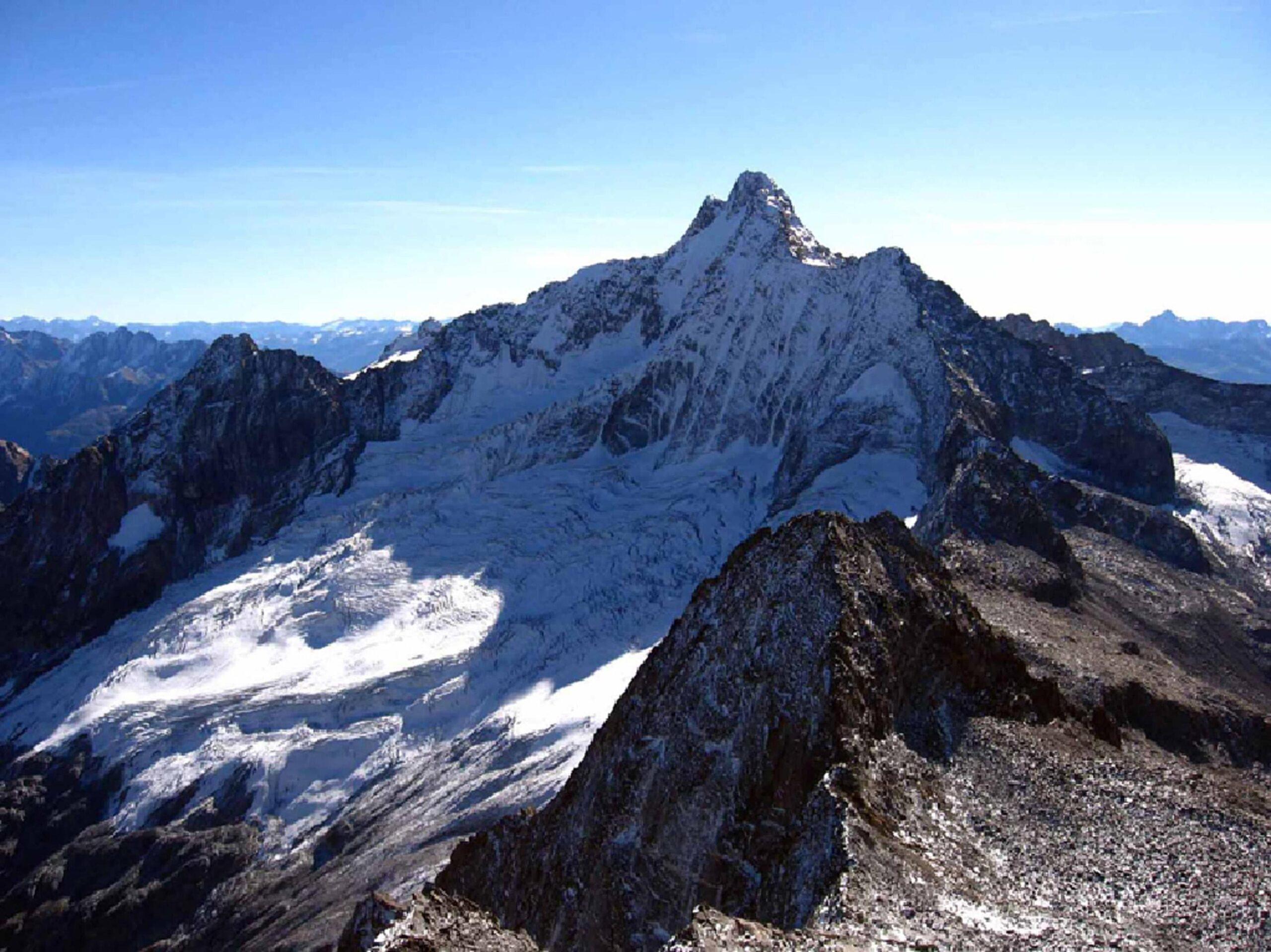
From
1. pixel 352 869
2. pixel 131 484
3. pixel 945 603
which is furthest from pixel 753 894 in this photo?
pixel 131 484

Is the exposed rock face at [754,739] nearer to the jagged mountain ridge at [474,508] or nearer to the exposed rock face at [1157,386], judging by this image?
the jagged mountain ridge at [474,508]

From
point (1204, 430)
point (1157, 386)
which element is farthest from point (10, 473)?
point (1204, 430)

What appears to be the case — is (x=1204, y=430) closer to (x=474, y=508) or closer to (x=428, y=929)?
(x=474, y=508)

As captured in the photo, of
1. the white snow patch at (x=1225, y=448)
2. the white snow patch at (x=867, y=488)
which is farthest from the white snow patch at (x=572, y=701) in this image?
the white snow patch at (x=1225, y=448)

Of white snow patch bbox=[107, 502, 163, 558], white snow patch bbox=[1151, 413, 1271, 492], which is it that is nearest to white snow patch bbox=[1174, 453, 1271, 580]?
white snow patch bbox=[1151, 413, 1271, 492]

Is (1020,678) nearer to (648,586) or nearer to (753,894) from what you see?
(753,894)

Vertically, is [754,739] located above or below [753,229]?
below

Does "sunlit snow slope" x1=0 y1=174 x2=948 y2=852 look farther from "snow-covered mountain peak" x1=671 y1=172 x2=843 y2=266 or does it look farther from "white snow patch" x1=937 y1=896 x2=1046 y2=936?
"white snow patch" x1=937 y1=896 x2=1046 y2=936
